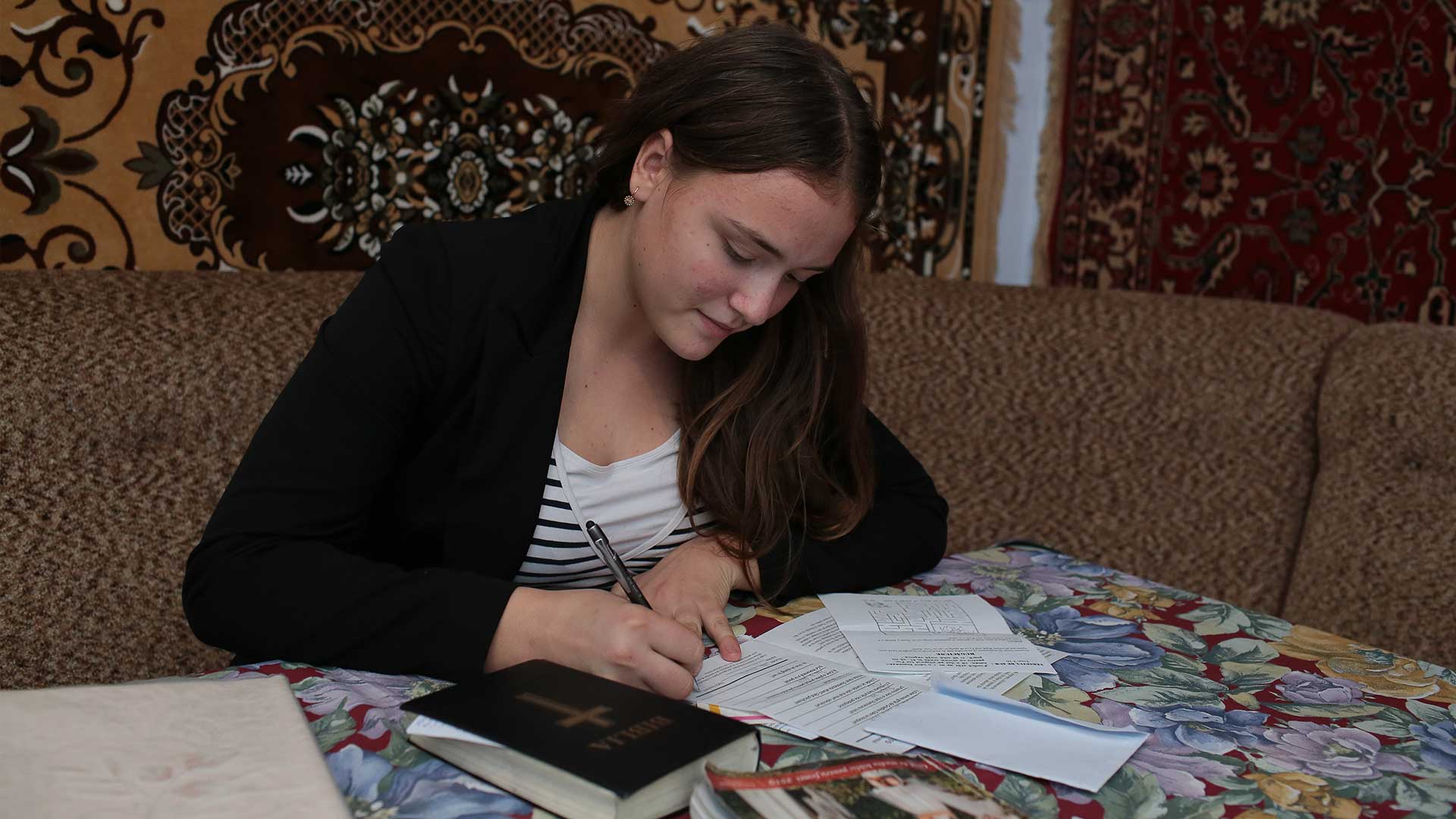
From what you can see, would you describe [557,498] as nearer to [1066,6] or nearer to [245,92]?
[245,92]

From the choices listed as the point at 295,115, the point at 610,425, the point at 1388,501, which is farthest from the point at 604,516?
the point at 1388,501

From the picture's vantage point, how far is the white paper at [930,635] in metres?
1.01

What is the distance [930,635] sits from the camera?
108 cm

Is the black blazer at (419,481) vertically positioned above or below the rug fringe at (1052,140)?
A: below

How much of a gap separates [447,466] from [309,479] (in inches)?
6.6

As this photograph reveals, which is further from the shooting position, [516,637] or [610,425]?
[610,425]

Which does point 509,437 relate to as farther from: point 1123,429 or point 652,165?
point 1123,429

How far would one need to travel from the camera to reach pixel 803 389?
1351 mm

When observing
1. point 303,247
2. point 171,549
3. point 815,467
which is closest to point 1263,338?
point 815,467

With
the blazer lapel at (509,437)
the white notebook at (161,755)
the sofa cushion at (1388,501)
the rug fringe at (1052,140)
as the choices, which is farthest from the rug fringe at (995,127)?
the white notebook at (161,755)

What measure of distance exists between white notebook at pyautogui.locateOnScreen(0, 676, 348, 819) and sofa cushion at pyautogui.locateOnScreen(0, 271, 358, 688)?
70cm

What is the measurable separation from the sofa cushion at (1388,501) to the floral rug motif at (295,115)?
1.06m

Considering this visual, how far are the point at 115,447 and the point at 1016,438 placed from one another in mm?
1299

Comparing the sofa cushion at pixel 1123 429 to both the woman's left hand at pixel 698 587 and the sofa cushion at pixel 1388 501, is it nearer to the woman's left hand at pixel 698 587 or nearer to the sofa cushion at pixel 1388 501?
the sofa cushion at pixel 1388 501
